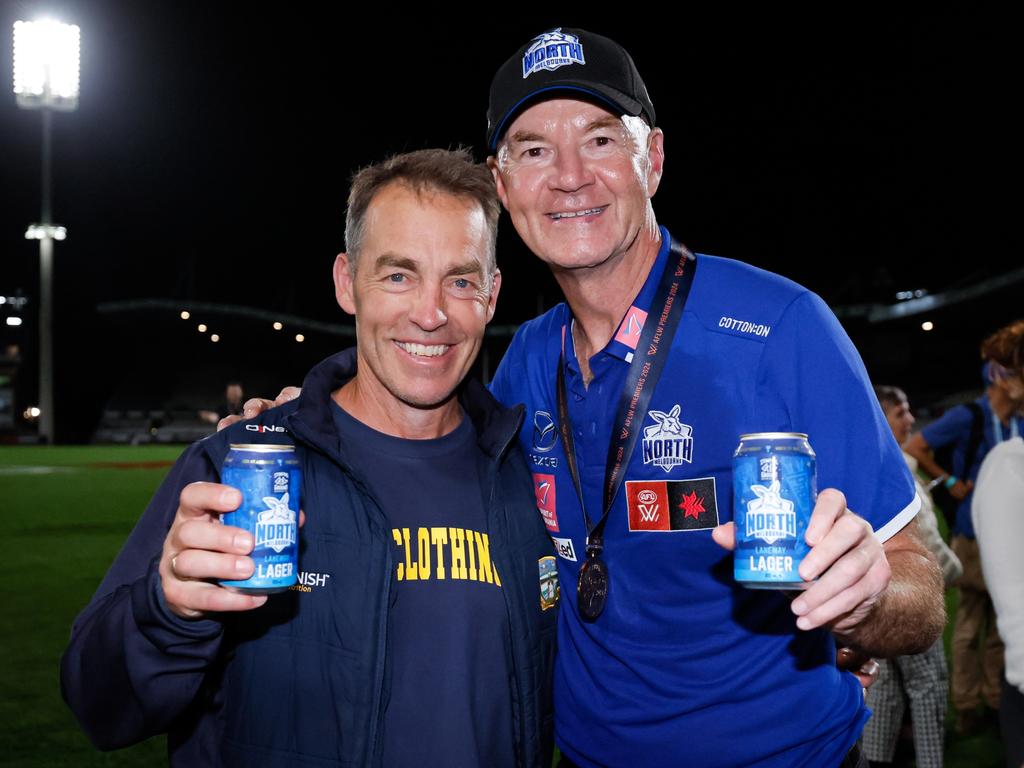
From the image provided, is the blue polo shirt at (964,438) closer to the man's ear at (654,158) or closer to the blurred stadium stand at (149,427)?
the man's ear at (654,158)

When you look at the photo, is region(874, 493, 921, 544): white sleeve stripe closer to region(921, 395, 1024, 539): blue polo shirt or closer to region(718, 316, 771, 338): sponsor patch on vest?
region(718, 316, 771, 338): sponsor patch on vest

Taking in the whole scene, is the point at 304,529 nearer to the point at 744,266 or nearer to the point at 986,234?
the point at 744,266

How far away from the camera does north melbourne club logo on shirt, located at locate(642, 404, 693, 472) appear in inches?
95.2

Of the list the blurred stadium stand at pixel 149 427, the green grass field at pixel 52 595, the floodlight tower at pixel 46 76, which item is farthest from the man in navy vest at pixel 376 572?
the blurred stadium stand at pixel 149 427

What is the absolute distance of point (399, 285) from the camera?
8.79ft

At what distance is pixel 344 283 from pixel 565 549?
Answer: 41.6 inches

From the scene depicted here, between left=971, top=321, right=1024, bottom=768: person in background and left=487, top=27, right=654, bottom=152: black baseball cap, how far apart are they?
4.83 feet

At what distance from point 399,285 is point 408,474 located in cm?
54

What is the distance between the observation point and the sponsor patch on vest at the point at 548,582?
2584 millimetres

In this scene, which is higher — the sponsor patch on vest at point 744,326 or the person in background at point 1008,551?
the sponsor patch on vest at point 744,326

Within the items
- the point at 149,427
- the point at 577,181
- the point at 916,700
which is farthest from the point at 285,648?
the point at 149,427

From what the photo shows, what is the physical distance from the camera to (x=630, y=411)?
247 centimetres

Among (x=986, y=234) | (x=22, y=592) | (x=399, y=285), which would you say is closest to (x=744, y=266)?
(x=399, y=285)

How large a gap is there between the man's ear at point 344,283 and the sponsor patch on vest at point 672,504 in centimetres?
103
